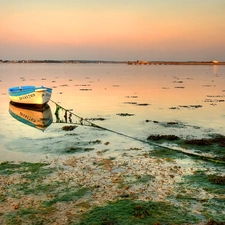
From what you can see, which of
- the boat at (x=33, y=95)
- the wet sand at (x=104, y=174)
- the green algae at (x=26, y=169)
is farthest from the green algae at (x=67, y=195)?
the boat at (x=33, y=95)

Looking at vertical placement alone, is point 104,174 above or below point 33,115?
above

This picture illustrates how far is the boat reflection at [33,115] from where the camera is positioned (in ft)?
69.3

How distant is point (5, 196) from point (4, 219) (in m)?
1.40

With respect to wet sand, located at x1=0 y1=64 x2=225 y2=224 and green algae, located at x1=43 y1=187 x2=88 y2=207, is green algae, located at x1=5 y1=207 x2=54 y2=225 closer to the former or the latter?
wet sand, located at x1=0 y1=64 x2=225 y2=224

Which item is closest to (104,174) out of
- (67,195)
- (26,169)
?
(67,195)

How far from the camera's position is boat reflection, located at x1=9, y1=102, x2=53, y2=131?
21.1m

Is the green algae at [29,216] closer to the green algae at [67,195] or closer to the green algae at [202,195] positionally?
the green algae at [67,195]

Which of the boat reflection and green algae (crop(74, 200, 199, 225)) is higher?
green algae (crop(74, 200, 199, 225))

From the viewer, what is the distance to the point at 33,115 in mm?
24406

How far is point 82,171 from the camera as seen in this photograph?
37.1ft

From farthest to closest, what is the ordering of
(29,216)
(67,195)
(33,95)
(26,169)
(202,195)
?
(33,95), (26,169), (202,195), (67,195), (29,216)

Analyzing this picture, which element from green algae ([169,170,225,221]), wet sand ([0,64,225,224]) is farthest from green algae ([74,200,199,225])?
green algae ([169,170,225,221])

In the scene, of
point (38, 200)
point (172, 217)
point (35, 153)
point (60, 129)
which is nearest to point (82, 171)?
point (38, 200)

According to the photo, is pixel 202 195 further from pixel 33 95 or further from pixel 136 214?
pixel 33 95
